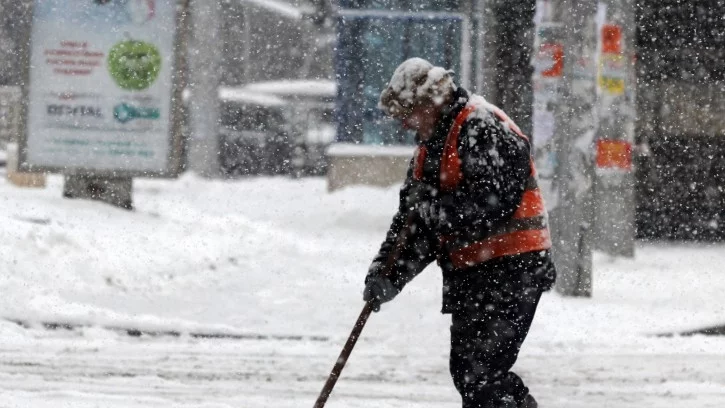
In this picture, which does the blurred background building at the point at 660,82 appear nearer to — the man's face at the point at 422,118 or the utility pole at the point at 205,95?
the man's face at the point at 422,118

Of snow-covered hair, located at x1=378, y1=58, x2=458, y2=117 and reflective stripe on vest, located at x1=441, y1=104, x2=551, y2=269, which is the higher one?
snow-covered hair, located at x1=378, y1=58, x2=458, y2=117

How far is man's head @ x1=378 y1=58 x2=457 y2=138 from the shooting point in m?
4.71

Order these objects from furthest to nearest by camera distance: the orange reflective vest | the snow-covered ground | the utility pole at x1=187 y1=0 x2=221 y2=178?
the utility pole at x1=187 y1=0 x2=221 y2=178
the snow-covered ground
the orange reflective vest

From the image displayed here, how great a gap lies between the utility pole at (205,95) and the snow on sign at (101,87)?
16.8 metres

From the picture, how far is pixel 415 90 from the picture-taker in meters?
4.71

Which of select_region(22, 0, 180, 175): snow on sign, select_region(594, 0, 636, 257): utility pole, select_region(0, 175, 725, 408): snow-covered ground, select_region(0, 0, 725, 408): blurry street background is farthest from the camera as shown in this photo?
select_region(22, 0, 180, 175): snow on sign

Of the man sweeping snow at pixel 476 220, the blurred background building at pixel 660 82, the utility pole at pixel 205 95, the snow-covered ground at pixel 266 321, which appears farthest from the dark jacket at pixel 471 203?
the utility pole at pixel 205 95

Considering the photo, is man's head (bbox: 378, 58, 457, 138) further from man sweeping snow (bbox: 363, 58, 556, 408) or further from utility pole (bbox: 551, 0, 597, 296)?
utility pole (bbox: 551, 0, 597, 296)

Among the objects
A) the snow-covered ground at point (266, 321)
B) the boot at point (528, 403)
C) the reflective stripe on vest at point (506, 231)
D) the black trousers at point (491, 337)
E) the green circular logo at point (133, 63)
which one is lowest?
the snow-covered ground at point (266, 321)

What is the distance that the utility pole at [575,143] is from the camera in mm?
11102

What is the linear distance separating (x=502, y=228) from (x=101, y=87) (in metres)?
10.6

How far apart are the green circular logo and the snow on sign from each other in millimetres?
11

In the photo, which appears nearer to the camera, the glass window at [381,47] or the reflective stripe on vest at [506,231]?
the reflective stripe on vest at [506,231]

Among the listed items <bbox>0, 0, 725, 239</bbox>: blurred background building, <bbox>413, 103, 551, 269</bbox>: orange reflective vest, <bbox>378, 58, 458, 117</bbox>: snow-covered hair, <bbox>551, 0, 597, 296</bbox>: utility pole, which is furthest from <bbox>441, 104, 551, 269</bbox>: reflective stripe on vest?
<bbox>0, 0, 725, 239</bbox>: blurred background building
